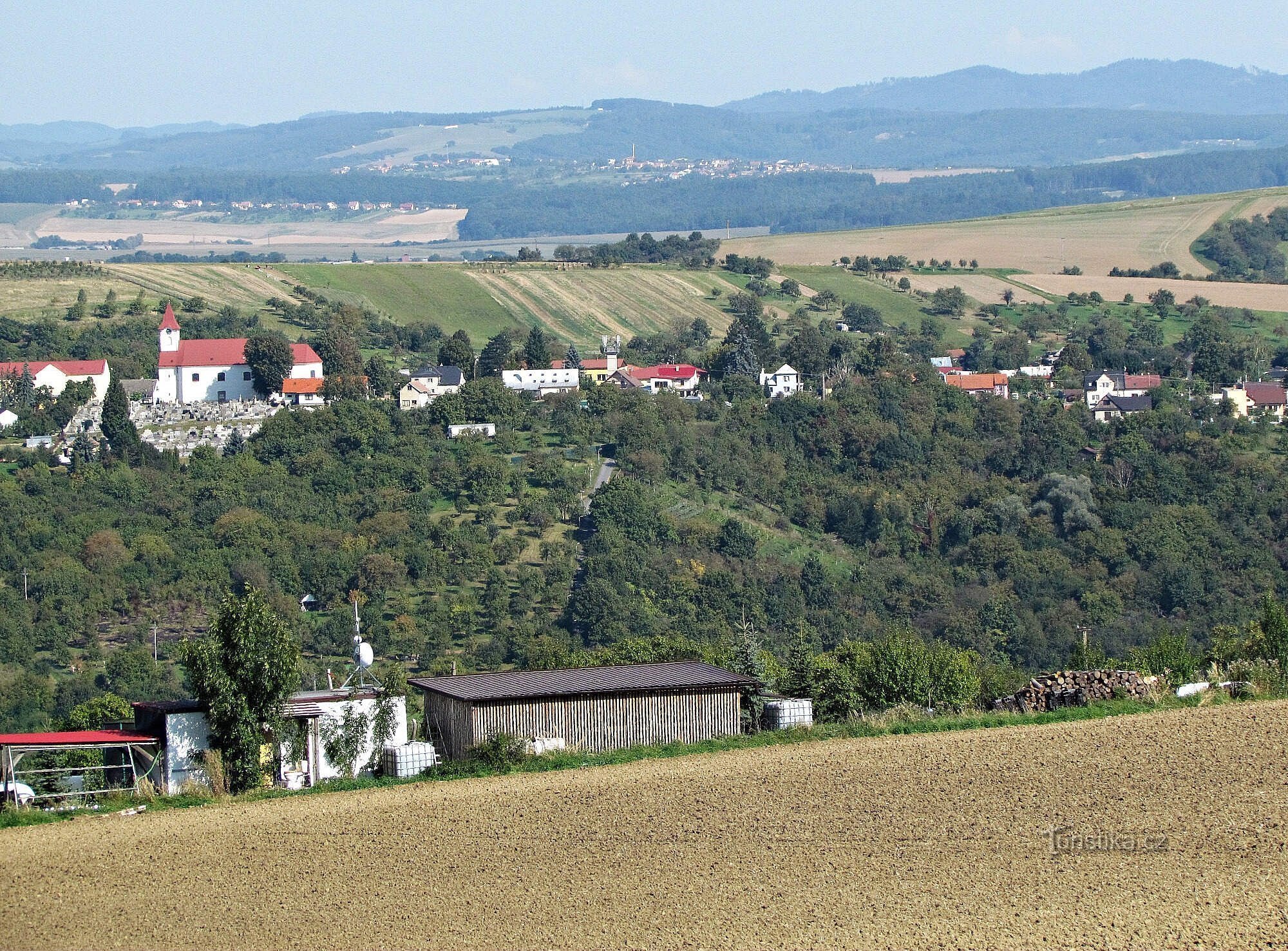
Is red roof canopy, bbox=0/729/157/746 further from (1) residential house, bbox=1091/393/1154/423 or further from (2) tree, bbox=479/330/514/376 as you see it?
(1) residential house, bbox=1091/393/1154/423

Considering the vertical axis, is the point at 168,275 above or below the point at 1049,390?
above

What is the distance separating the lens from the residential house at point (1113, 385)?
9431 cm

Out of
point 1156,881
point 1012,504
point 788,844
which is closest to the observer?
point 1156,881

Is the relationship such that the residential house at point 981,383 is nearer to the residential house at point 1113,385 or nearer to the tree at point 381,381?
the residential house at point 1113,385

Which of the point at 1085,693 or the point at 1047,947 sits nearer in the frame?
the point at 1047,947

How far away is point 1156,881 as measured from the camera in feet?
57.3

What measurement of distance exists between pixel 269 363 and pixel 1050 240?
90717 mm

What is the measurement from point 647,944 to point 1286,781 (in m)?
8.41

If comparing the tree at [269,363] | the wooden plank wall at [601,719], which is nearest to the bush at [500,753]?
the wooden plank wall at [601,719]

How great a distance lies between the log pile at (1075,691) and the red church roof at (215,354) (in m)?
60.2

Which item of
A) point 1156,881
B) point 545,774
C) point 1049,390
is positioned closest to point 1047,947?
point 1156,881

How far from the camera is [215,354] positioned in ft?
276

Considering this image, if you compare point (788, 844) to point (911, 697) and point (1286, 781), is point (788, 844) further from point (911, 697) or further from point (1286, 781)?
point (911, 697)

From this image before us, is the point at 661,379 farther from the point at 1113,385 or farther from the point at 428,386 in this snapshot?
the point at 1113,385
